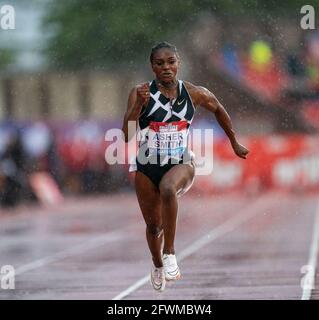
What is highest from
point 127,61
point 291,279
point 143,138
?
point 127,61

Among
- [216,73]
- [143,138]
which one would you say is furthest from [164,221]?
[216,73]

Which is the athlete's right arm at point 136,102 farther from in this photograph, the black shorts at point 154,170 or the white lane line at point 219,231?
the white lane line at point 219,231

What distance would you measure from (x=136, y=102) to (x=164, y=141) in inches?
18.3

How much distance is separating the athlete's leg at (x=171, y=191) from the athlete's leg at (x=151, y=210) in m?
0.22

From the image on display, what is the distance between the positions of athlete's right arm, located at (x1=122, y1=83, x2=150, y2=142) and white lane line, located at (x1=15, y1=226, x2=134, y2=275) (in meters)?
6.62

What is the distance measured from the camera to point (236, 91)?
1809 inches

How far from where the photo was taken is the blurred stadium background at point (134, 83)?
3891cm

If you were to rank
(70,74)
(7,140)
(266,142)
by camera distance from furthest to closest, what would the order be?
(70,74) → (266,142) → (7,140)

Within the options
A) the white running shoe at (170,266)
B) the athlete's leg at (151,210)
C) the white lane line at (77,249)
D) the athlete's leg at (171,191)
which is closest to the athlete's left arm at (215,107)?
the athlete's leg at (171,191)

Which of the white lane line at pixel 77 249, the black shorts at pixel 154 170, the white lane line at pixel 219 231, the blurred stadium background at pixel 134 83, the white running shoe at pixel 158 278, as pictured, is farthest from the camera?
the blurred stadium background at pixel 134 83

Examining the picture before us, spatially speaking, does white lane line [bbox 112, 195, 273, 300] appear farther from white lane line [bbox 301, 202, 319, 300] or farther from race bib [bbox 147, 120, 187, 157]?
race bib [bbox 147, 120, 187, 157]

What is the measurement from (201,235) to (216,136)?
54.8ft

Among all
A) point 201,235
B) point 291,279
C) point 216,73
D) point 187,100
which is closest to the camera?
point 187,100
